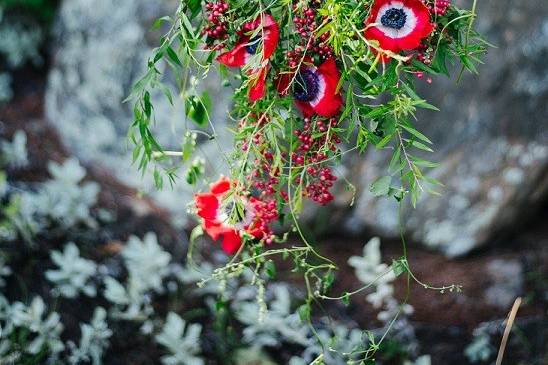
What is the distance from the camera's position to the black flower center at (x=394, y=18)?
1293mm

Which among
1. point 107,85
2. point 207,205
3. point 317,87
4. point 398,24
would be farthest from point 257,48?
point 107,85

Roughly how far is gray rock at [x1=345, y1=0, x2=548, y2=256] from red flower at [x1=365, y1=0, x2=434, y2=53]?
127 cm

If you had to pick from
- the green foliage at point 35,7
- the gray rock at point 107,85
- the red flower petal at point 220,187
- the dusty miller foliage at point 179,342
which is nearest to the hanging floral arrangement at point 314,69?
the red flower petal at point 220,187

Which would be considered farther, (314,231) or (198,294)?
(314,231)

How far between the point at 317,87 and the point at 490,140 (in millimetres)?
1360

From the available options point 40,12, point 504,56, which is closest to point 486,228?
point 504,56

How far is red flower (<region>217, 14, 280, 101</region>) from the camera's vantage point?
4.28ft

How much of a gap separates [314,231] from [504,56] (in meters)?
0.87

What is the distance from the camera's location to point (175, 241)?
2.67 m

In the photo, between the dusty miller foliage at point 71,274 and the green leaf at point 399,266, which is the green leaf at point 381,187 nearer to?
the green leaf at point 399,266

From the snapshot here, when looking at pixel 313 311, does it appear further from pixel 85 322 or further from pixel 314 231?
pixel 85 322

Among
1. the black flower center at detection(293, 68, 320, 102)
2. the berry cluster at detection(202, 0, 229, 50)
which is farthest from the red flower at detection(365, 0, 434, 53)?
the berry cluster at detection(202, 0, 229, 50)

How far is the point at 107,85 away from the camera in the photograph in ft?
9.74

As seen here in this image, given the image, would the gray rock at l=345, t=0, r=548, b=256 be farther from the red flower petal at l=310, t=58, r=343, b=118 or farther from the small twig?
the red flower petal at l=310, t=58, r=343, b=118
